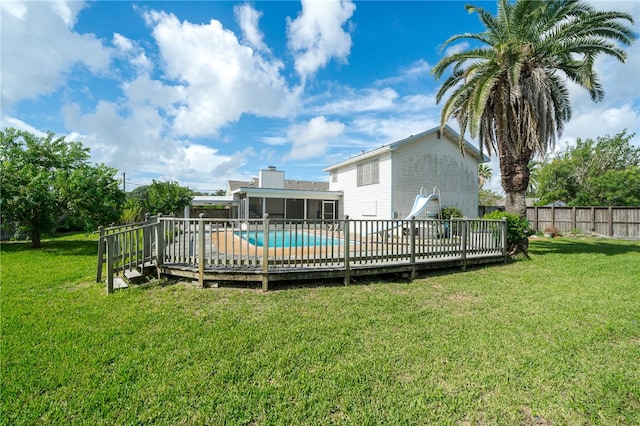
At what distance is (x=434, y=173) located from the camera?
15.9 metres

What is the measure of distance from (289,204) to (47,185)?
14385 millimetres

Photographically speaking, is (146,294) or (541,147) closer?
(146,294)

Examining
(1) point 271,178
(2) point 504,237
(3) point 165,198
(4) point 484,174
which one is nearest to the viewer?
(2) point 504,237

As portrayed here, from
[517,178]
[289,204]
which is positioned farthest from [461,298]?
[289,204]

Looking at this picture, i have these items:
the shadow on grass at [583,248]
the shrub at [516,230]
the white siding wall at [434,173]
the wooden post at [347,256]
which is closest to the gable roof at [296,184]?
the white siding wall at [434,173]

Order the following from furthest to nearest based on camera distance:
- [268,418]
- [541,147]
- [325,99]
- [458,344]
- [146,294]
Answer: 1. [325,99]
2. [541,147]
3. [146,294]
4. [458,344]
5. [268,418]

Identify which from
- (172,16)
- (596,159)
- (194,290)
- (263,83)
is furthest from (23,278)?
(596,159)

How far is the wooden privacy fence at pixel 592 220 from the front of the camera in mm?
15812

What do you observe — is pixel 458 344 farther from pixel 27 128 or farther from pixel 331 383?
pixel 27 128

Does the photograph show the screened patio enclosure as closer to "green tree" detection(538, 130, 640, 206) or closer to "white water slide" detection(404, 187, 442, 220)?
"white water slide" detection(404, 187, 442, 220)

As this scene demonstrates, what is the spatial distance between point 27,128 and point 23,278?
991 cm

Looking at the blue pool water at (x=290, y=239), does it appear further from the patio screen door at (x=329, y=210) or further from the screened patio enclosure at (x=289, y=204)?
the patio screen door at (x=329, y=210)

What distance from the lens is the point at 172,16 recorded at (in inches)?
328

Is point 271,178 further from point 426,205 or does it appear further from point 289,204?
point 426,205
